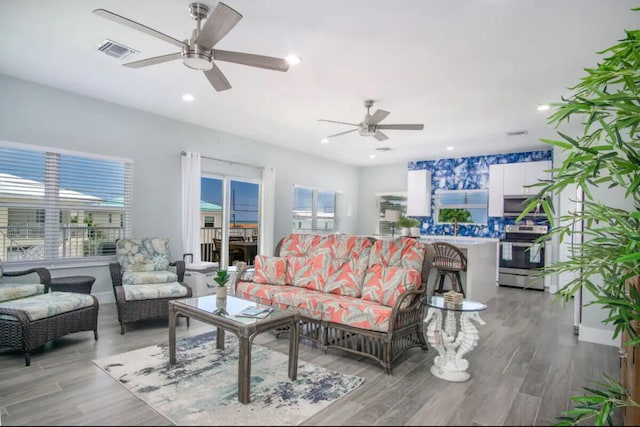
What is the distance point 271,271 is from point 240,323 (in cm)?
170

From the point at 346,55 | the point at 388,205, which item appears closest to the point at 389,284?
the point at 346,55

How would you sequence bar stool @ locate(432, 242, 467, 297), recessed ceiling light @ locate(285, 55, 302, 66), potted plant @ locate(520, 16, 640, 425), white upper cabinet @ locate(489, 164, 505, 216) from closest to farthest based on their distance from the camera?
potted plant @ locate(520, 16, 640, 425), recessed ceiling light @ locate(285, 55, 302, 66), bar stool @ locate(432, 242, 467, 297), white upper cabinet @ locate(489, 164, 505, 216)

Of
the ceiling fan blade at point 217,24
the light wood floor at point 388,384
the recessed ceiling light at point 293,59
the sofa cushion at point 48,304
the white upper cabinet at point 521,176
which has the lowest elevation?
the light wood floor at point 388,384

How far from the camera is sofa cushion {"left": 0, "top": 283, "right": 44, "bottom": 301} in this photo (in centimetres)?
323

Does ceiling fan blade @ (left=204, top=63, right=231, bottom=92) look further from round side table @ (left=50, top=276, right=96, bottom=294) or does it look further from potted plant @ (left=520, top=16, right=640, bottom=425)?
round side table @ (left=50, top=276, right=96, bottom=294)

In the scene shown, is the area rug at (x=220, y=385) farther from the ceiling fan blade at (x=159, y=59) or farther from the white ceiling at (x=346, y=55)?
the white ceiling at (x=346, y=55)

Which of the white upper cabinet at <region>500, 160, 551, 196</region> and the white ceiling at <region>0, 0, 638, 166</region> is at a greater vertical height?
the white ceiling at <region>0, 0, 638, 166</region>

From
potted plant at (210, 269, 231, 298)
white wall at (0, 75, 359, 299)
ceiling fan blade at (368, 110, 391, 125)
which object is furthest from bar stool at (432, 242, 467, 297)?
white wall at (0, 75, 359, 299)

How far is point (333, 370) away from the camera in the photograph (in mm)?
2852

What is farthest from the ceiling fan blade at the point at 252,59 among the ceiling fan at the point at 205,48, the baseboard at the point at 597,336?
the baseboard at the point at 597,336

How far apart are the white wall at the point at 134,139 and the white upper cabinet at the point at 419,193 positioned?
3381 millimetres

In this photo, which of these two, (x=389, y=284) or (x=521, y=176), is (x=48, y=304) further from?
(x=521, y=176)

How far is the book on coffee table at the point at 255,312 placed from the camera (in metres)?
2.60

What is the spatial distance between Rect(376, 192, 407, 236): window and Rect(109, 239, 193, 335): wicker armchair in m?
5.79
